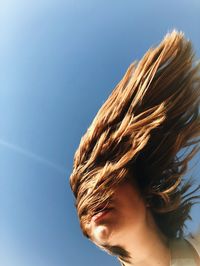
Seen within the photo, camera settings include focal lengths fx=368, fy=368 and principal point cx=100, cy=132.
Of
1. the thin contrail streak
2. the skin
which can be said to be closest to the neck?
the skin

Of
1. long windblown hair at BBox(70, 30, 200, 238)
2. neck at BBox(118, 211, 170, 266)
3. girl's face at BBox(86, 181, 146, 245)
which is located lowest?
neck at BBox(118, 211, 170, 266)

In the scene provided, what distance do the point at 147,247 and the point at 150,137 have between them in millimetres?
293

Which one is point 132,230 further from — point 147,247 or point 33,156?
point 33,156

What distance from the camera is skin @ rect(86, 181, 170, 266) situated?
943 mm

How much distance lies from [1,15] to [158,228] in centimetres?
74

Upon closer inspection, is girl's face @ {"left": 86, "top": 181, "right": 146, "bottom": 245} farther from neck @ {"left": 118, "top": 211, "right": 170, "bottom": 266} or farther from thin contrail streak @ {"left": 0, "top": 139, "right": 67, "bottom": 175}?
thin contrail streak @ {"left": 0, "top": 139, "right": 67, "bottom": 175}

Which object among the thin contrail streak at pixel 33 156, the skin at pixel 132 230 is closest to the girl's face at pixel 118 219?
the skin at pixel 132 230

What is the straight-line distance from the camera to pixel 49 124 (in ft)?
3.32

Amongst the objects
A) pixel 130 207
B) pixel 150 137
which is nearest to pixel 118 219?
pixel 130 207

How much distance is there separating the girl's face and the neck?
20mm

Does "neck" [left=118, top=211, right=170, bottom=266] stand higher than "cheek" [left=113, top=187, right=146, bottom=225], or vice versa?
"cheek" [left=113, top=187, right=146, bottom=225]

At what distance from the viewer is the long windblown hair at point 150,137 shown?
3.10 ft

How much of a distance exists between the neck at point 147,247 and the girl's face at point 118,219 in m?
0.02

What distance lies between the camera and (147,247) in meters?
0.98
